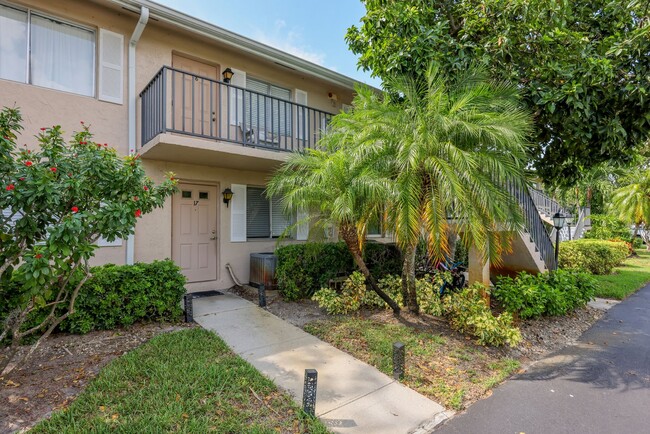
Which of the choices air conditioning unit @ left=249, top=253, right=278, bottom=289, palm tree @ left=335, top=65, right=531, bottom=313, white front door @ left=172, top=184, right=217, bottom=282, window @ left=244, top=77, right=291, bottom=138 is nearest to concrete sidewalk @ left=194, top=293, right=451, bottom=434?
air conditioning unit @ left=249, top=253, right=278, bottom=289

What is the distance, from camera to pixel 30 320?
4262mm

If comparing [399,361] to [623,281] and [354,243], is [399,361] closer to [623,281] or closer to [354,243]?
[354,243]

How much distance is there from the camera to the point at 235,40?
7301mm

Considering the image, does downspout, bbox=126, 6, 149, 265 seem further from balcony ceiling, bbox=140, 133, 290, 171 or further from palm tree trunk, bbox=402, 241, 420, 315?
palm tree trunk, bbox=402, 241, 420, 315

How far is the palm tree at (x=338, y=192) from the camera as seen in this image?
4.92 metres

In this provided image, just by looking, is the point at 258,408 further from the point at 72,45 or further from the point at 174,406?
the point at 72,45

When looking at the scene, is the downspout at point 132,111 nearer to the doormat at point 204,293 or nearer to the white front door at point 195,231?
the white front door at point 195,231

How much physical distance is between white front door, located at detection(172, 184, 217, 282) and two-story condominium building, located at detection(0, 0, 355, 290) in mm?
23

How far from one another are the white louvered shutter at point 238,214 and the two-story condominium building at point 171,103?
1.0 inches

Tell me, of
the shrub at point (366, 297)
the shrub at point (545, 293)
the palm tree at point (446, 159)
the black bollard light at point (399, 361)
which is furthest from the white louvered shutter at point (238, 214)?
the shrub at point (545, 293)

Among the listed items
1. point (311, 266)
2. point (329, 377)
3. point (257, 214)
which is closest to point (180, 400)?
point (329, 377)

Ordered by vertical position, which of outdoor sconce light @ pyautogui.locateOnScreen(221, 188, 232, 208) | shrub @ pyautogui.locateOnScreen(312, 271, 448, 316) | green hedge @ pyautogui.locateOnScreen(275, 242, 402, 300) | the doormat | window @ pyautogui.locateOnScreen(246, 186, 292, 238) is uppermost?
outdoor sconce light @ pyautogui.locateOnScreen(221, 188, 232, 208)

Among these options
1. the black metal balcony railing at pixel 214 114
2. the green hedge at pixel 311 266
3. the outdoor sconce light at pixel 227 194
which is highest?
the black metal balcony railing at pixel 214 114

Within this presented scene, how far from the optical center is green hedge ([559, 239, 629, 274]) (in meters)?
10.8
